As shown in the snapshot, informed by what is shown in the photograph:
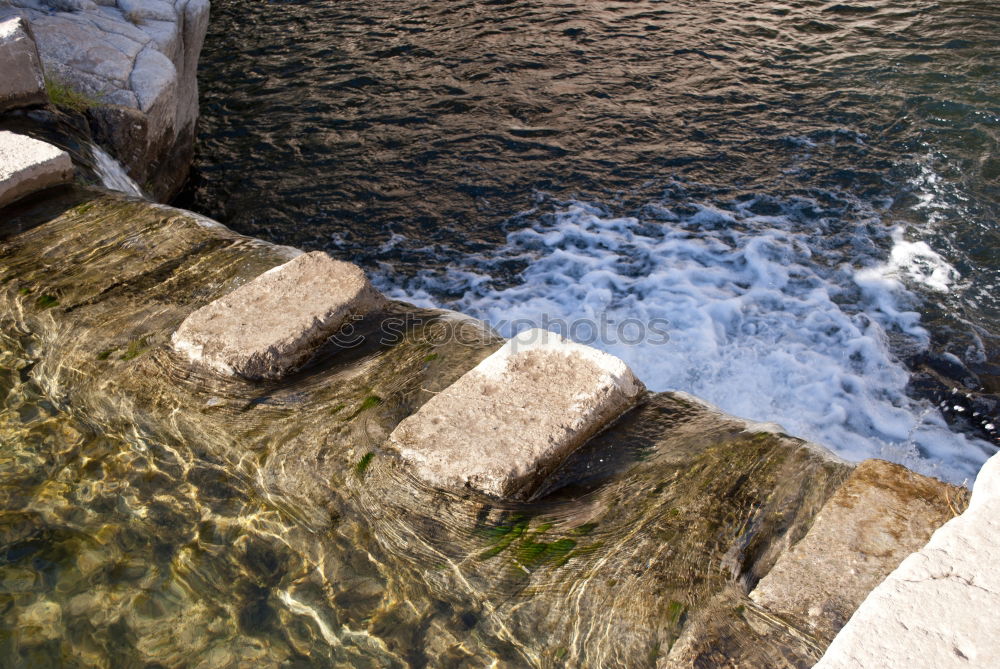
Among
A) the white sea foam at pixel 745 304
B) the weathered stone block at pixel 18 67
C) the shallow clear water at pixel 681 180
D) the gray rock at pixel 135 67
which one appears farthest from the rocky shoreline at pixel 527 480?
the gray rock at pixel 135 67

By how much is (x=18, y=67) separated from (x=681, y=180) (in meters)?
4.18

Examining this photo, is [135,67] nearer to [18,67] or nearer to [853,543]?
[18,67]

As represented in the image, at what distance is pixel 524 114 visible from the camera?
641cm

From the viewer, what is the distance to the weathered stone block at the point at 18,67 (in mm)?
4254

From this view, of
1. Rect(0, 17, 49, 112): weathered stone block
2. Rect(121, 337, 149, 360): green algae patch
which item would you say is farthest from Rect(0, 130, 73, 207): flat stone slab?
Rect(121, 337, 149, 360): green algae patch

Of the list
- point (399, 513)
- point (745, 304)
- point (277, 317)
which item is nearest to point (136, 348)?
point (277, 317)

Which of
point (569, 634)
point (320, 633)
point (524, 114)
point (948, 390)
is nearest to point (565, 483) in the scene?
point (569, 634)

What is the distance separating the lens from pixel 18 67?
4316 millimetres

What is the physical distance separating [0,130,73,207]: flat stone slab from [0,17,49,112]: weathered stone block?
44cm

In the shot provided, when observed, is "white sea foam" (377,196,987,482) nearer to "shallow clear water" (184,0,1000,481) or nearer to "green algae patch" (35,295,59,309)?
"shallow clear water" (184,0,1000,481)

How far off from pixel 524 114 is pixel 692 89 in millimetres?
1447

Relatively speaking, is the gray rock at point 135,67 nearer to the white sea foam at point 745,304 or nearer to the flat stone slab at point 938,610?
the white sea foam at point 745,304

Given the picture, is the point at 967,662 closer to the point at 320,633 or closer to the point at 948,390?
the point at 320,633

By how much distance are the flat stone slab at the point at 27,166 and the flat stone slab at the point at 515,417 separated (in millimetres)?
2581
